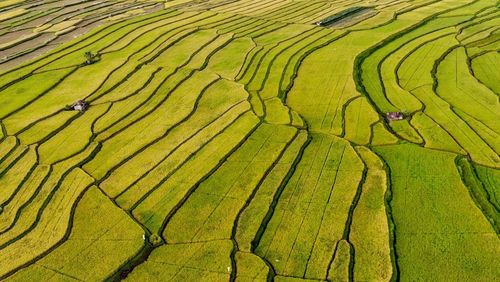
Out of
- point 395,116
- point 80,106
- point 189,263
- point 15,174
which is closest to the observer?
point 189,263

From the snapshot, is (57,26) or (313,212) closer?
(313,212)

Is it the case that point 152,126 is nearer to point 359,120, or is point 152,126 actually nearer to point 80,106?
point 80,106

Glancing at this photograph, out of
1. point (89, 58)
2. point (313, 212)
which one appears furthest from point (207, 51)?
point (313, 212)

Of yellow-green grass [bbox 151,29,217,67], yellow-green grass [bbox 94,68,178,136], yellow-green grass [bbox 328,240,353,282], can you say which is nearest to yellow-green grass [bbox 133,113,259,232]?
yellow-green grass [bbox 94,68,178,136]

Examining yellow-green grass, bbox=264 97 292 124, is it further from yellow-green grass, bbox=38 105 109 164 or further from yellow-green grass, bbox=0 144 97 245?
yellow-green grass, bbox=38 105 109 164

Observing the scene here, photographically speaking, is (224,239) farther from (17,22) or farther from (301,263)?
(17,22)

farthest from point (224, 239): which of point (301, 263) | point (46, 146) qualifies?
point (46, 146)

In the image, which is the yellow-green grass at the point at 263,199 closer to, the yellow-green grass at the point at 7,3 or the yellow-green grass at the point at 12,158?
the yellow-green grass at the point at 12,158
